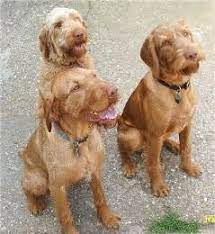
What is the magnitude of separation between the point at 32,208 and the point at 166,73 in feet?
5.49

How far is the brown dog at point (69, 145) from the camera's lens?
4.41 metres

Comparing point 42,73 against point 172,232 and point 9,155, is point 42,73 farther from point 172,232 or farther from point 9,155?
point 172,232

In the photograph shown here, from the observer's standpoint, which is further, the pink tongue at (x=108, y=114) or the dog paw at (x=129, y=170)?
the dog paw at (x=129, y=170)

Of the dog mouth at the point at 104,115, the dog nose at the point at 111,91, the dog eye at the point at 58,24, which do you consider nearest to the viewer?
the dog nose at the point at 111,91

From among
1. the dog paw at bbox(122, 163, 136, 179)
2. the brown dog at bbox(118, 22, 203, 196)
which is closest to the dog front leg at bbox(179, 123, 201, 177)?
the brown dog at bbox(118, 22, 203, 196)

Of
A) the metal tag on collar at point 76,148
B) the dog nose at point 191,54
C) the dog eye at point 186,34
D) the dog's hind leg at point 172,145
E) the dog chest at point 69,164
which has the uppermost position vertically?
the dog eye at point 186,34

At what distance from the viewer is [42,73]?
5.87 metres

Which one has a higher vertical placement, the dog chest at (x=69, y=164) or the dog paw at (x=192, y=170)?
the dog chest at (x=69, y=164)

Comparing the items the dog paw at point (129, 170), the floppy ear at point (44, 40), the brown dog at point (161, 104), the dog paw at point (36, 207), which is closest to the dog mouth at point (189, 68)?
the brown dog at point (161, 104)

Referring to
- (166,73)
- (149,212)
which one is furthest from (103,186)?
(166,73)

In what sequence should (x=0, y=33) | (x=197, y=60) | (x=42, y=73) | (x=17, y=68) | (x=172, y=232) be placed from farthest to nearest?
(x=0, y=33), (x=17, y=68), (x=42, y=73), (x=172, y=232), (x=197, y=60)

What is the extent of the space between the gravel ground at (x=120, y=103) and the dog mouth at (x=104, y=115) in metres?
1.19

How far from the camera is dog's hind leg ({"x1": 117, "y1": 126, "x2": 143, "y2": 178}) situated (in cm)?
546

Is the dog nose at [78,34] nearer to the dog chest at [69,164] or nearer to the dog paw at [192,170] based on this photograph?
the dog chest at [69,164]
